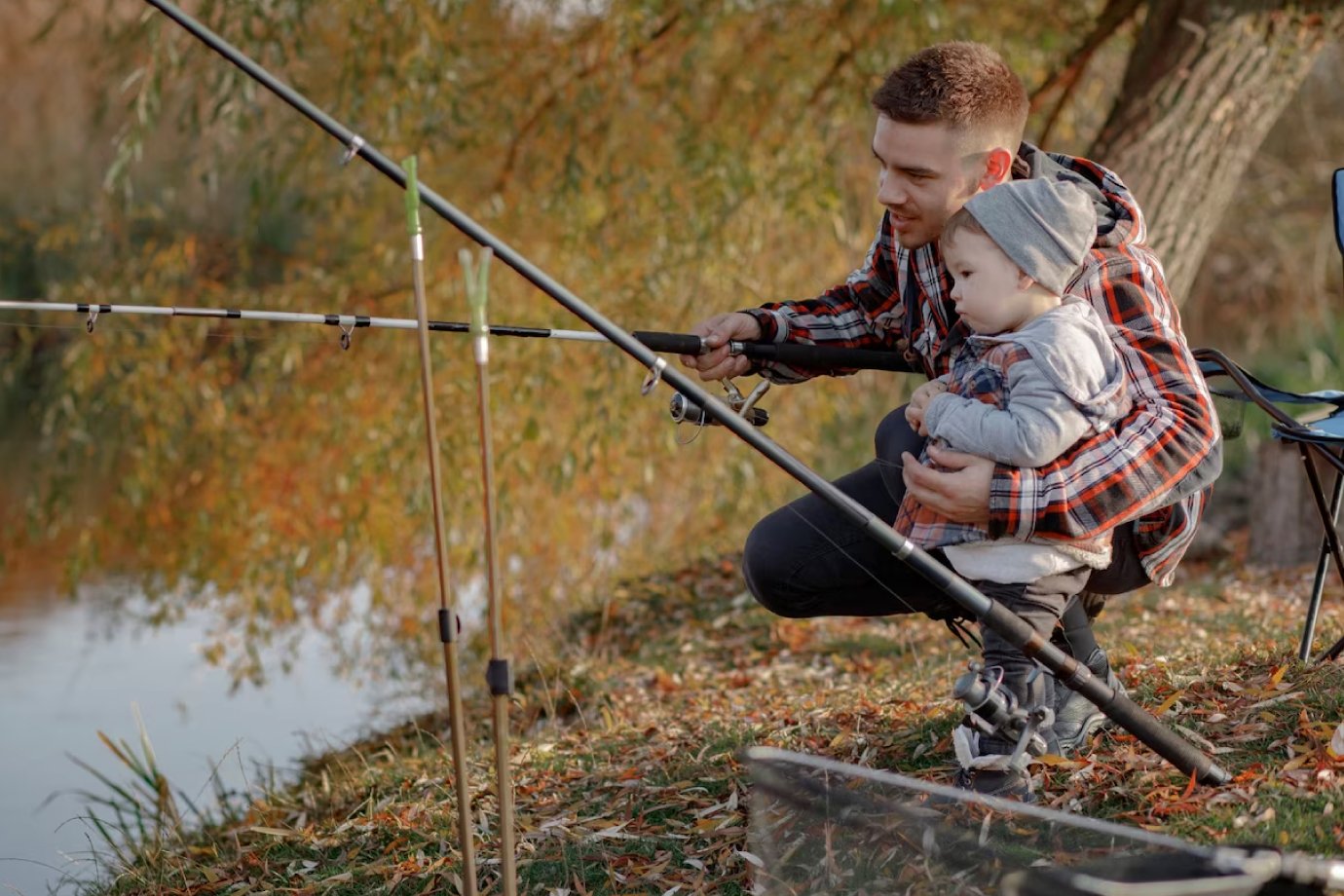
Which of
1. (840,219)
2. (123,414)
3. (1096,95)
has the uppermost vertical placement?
(1096,95)

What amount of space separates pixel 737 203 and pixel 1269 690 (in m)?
3.34

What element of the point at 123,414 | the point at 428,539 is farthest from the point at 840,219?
the point at 123,414

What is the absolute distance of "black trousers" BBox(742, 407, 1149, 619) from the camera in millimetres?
2771

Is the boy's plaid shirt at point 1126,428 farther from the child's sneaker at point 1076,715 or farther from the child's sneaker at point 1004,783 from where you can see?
the child's sneaker at point 1004,783

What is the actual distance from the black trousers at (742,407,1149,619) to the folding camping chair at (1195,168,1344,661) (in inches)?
27.5

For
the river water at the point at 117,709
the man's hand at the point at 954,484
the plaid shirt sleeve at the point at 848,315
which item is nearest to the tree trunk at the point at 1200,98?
the plaid shirt sleeve at the point at 848,315

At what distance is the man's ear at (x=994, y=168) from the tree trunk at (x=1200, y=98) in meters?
2.35

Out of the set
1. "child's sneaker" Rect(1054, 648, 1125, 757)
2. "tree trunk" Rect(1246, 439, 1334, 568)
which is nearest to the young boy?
"child's sneaker" Rect(1054, 648, 1125, 757)

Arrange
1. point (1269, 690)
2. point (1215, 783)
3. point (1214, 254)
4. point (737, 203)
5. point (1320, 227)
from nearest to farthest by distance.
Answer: point (1215, 783), point (1269, 690), point (737, 203), point (1320, 227), point (1214, 254)

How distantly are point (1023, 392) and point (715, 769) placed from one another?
1078 mm

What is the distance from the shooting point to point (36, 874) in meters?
4.14

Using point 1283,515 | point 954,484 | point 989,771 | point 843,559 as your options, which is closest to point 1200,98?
point 1283,515

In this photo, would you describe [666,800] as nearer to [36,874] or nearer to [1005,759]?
[1005,759]

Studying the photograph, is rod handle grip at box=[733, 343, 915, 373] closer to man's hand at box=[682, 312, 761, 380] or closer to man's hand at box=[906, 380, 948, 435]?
man's hand at box=[682, 312, 761, 380]
